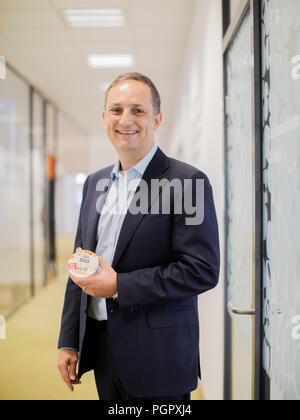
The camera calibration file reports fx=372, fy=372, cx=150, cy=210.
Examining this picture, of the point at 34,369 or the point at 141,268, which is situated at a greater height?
the point at 141,268

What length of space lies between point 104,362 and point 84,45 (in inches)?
104

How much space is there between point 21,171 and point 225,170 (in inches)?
129

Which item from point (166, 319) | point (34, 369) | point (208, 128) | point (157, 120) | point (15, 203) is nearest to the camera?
point (166, 319)

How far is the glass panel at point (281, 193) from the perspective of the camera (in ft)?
3.49

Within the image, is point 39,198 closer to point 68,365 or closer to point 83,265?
point 68,365

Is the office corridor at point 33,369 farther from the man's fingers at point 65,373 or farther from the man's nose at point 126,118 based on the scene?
the man's nose at point 126,118

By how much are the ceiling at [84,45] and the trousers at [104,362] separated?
34.5 inches

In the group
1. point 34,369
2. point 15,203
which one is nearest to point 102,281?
point 34,369

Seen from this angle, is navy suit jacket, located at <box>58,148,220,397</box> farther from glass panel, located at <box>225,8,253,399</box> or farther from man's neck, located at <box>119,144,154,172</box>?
glass panel, located at <box>225,8,253,399</box>

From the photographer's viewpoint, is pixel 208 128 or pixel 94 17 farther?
pixel 94 17

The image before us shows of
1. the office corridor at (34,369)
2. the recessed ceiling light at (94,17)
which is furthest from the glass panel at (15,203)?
the office corridor at (34,369)

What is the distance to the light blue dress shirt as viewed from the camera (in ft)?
4.48

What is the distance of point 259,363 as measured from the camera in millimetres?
1360

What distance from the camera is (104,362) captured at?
1.40 meters
